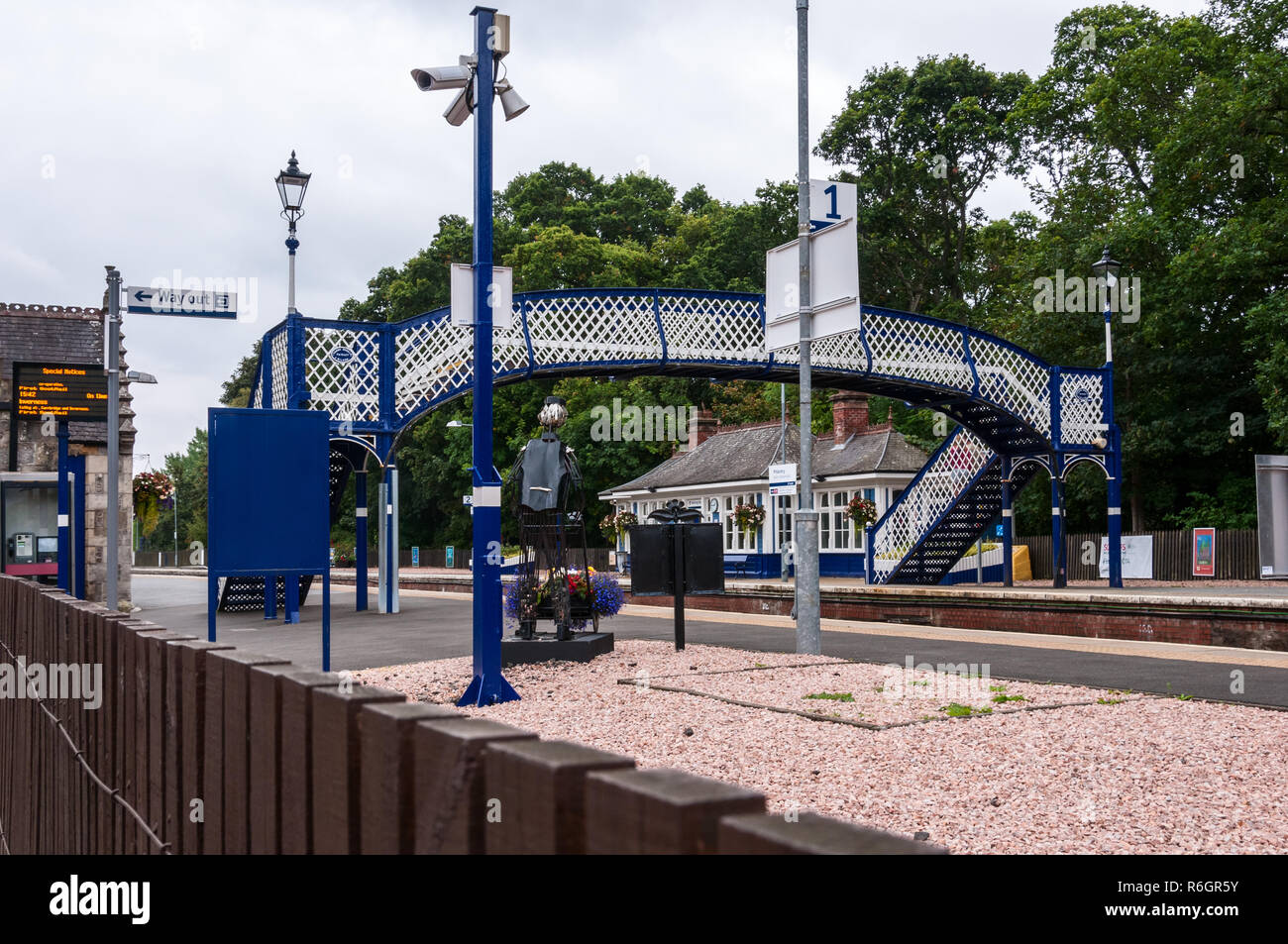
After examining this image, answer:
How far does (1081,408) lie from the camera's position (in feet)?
89.7

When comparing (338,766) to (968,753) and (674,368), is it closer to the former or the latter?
(968,753)

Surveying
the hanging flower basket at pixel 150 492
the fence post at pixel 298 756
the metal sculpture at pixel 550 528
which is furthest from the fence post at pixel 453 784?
the hanging flower basket at pixel 150 492

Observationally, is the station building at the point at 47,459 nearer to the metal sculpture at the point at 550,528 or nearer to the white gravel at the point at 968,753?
the metal sculpture at the point at 550,528

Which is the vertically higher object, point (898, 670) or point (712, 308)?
point (712, 308)

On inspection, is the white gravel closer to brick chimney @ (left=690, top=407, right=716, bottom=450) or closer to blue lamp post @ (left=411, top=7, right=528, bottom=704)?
blue lamp post @ (left=411, top=7, right=528, bottom=704)

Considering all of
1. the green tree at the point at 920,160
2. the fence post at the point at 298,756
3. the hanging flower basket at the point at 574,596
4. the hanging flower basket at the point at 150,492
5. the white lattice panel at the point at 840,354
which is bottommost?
the hanging flower basket at the point at 574,596

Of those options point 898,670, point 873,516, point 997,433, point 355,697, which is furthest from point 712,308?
point 355,697

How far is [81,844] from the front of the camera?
4.26 m

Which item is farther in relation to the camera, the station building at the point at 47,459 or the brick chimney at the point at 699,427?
the brick chimney at the point at 699,427

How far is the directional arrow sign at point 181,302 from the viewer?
1152cm

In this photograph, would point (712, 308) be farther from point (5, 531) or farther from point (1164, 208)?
point (1164, 208)

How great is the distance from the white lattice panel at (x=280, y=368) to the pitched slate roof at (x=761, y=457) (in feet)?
61.0
